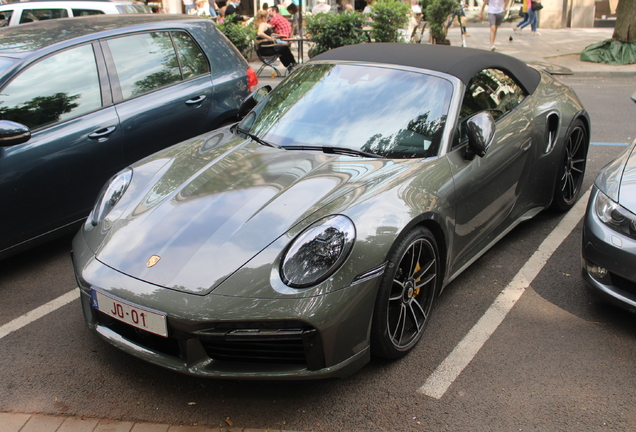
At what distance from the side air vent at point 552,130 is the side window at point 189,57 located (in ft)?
9.55

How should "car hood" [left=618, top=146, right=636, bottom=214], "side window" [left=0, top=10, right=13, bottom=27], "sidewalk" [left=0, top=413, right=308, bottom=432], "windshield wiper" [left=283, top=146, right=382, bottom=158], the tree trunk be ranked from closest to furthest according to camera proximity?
1. "sidewalk" [left=0, top=413, right=308, bottom=432]
2. "car hood" [left=618, top=146, right=636, bottom=214]
3. "windshield wiper" [left=283, top=146, right=382, bottom=158]
4. "side window" [left=0, top=10, right=13, bottom=27]
5. the tree trunk

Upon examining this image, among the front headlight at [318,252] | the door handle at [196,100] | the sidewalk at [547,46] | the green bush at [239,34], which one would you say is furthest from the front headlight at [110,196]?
A: the green bush at [239,34]

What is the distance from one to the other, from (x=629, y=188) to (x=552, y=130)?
1131 mm

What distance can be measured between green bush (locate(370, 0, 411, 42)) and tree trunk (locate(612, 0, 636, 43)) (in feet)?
14.6

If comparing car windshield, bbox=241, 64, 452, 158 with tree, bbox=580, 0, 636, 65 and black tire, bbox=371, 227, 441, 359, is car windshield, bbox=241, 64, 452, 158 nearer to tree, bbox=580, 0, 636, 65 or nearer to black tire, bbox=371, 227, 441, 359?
black tire, bbox=371, 227, 441, 359

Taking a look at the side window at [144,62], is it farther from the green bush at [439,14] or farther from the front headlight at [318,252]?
the green bush at [439,14]

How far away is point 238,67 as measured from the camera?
18.7 ft

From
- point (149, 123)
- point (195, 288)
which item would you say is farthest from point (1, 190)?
point (195, 288)

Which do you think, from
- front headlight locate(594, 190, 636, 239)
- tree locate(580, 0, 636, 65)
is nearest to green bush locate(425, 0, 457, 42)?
tree locate(580, 0, 636, 65)

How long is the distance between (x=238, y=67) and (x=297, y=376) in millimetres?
3790

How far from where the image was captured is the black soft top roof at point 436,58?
12.2ft

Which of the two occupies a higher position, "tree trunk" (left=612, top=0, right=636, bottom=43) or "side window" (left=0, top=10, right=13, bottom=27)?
"side window" (left=0, top=10, right=13, bottom=27)

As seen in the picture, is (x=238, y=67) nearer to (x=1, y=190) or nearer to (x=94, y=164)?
(x=94, y=164)

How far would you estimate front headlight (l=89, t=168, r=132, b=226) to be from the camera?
3297 mm
